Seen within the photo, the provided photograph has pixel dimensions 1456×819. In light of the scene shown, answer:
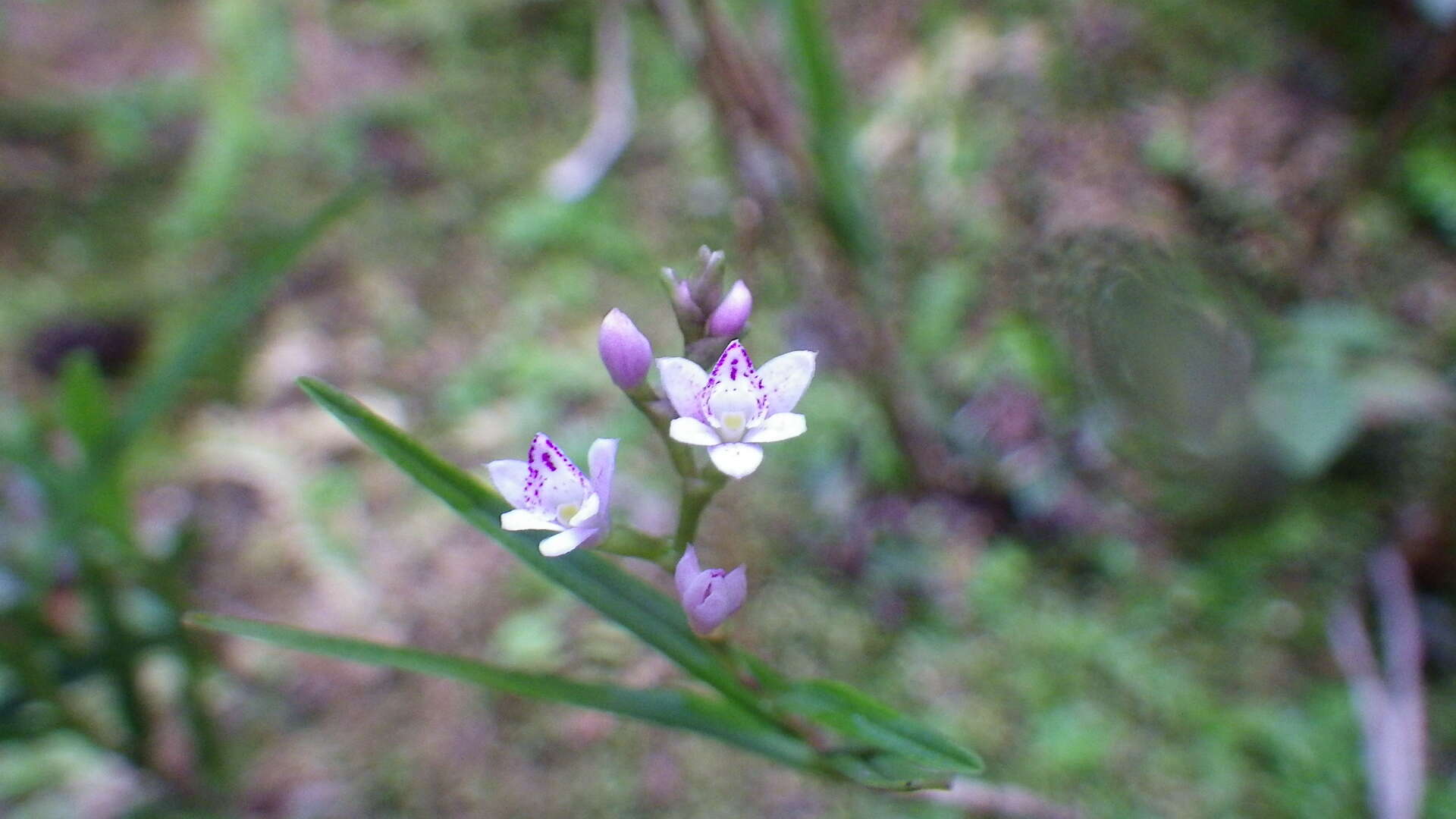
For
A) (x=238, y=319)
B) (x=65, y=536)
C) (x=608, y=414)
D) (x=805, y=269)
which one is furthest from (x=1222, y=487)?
(x=65, y=536)

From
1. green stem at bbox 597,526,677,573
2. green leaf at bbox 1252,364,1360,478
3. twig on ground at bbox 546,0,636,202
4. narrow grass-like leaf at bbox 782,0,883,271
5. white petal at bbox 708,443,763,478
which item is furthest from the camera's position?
twig on ground at bbox 546,0,636,202

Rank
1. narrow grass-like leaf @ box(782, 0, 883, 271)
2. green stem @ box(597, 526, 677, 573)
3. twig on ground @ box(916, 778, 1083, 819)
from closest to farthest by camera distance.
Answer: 1. green stem @ box(597, 526, 677, 573)
2. twig on ground @ box(916, 778, 1083, 819)
3. narrow grass-like leaf @ box(782, 0, 883, 271)

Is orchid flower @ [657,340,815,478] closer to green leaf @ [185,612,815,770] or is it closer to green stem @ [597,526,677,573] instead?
green stem @ [597,526,677,573]

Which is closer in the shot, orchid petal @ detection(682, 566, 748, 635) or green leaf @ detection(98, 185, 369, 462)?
orchid petal @ detection(682, 566, 748, 635)

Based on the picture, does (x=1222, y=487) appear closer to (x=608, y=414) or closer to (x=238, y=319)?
(x=608, y=414)

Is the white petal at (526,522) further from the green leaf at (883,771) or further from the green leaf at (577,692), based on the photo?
the green leaf at (883,771)

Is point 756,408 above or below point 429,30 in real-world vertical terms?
below

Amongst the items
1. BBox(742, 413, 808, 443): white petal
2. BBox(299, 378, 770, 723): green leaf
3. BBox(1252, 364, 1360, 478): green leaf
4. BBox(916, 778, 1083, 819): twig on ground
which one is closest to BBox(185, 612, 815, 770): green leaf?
BBox(299, 378, 770, 723): green leaf
